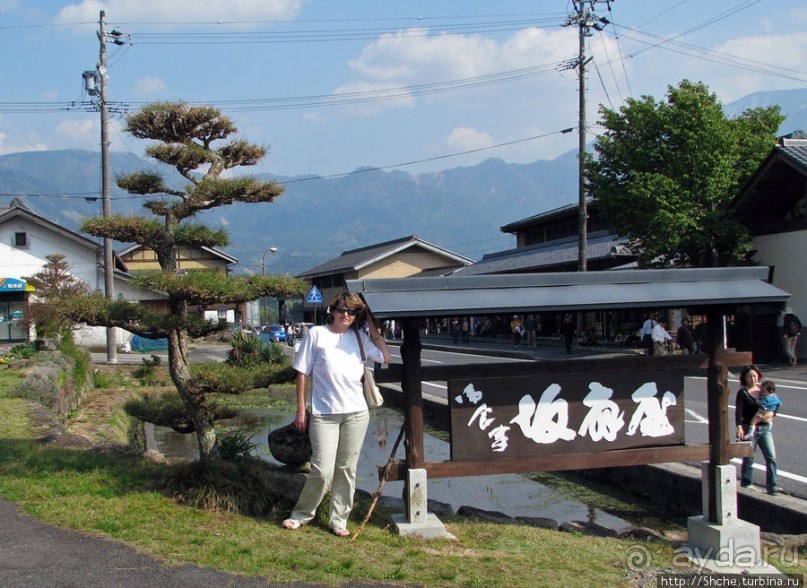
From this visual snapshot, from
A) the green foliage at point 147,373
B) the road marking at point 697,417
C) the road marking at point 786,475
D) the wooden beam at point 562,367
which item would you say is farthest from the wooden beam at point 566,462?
the green foliage at point 147,373

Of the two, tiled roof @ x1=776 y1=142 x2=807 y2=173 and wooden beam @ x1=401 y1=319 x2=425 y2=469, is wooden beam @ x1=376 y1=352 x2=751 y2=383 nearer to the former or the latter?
wooden beam @ x1=401 y1=319 x2=425 y2=469

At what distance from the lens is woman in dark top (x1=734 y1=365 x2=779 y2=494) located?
756cm

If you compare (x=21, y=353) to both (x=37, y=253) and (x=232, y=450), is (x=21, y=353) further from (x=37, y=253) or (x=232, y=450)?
(x=232, y=450)

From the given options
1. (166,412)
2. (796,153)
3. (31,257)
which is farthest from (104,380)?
(796,153)

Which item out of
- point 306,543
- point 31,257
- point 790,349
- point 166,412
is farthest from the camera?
point 31,257

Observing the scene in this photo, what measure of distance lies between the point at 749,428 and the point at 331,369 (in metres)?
4.96

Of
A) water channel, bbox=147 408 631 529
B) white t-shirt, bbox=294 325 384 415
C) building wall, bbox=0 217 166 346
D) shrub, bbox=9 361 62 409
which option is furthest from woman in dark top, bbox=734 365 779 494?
building wall, bbox=0 217 166 346

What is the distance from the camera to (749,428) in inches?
307

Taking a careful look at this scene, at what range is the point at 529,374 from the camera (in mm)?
6062

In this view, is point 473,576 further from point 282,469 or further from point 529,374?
point 282,469

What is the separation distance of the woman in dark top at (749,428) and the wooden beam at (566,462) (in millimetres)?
1637

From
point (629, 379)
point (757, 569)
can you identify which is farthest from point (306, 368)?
point (757, 569)

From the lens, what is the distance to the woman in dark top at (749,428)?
7.56 m

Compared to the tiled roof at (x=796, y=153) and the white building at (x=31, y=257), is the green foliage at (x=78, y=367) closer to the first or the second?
the white building at (x=31, y=257)
